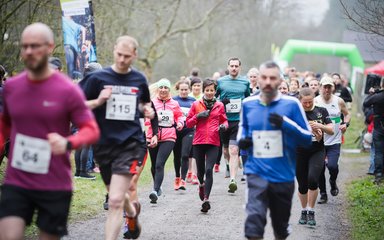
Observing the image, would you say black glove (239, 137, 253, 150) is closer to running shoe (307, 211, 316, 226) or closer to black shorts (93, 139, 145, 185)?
black shorts (93, 139, 145, 185)

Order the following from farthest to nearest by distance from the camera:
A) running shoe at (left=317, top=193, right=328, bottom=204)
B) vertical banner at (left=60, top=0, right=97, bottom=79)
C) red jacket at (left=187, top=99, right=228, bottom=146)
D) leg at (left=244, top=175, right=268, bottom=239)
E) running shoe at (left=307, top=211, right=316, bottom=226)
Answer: vertical banner at (left=60, top=0, right=97, bottom=79) < running shoe at (left=317, top=193, right=328, bottom=204) < red jacket at (left=187, top=99, right=228, bottom=146) < running shoe at (left=307, top=211, right=316, bottom=226) < leg at (left=244, top=175, right=268, bottom=239)

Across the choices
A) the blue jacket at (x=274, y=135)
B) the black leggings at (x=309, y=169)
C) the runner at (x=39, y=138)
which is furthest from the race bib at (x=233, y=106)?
the runner at (x=39, y=138)

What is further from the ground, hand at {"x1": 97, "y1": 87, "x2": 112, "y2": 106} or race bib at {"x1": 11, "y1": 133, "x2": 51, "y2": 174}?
hand at {"x1": 97, "y1": 87, "x2": 112, "y2": 106}

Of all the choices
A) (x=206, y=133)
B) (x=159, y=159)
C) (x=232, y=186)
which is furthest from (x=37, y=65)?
(x=232, y=186)

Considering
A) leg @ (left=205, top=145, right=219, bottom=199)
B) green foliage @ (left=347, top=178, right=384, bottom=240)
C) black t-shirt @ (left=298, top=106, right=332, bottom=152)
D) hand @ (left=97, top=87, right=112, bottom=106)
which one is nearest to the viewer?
hand @ (left=97, top=87, right=112, bottom=106)

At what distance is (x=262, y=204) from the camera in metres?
6.60

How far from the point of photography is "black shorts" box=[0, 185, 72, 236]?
5.38 meters

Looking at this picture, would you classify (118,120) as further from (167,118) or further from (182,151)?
(182,151)

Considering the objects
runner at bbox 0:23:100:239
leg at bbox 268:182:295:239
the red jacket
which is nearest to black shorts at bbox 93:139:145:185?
leg at bbox 268:182:295:239

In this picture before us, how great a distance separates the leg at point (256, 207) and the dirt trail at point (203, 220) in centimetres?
231

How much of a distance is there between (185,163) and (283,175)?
22.0 ft

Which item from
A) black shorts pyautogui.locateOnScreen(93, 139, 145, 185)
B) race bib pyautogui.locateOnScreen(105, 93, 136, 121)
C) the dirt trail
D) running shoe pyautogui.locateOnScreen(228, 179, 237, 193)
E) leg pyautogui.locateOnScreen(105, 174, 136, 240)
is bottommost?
the dirt trail

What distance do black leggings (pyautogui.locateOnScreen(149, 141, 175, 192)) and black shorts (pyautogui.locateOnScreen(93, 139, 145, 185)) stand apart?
4.08 meters

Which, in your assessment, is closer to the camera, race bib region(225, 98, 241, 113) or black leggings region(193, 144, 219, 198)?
black leggings region(193, 144, 219, 198)
